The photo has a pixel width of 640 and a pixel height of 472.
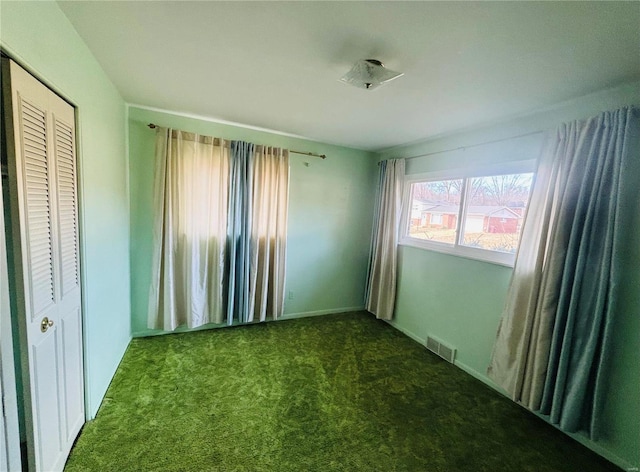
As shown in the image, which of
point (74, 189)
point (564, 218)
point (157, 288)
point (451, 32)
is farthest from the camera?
point (157, 288)

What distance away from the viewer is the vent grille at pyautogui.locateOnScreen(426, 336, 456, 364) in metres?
2.56

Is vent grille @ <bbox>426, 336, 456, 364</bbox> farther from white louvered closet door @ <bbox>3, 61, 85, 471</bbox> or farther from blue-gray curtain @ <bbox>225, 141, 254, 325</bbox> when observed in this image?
white louvered closet door @ <bbox>3, 61, 85, 471</bbox>

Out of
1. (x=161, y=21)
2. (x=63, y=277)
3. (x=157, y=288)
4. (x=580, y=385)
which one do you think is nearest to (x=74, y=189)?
(x=63, y=277)

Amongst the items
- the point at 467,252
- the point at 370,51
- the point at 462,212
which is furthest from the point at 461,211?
the point at 370,51

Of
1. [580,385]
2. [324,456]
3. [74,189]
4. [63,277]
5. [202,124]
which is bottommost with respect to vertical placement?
[324,456]

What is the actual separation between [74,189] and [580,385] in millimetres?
3200

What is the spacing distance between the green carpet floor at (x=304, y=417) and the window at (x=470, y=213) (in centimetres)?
122

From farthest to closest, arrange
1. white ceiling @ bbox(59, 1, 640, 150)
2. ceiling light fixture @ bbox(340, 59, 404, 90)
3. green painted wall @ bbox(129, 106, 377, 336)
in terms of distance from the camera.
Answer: green painted wall @ bbox(129, 106, 377, 336)
ceiling light fixture @ bbox(340, 59, 404, 90)
white ceiling @ bbox(59, 1, 640, 150)

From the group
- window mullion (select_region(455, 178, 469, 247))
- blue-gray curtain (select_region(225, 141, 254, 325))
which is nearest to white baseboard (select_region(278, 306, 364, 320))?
blue-gray curtain (select_region(225, 141, 254, 325))

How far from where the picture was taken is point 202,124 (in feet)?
8.82

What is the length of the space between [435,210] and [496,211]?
67 cm

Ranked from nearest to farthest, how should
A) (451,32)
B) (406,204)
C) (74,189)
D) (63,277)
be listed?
(451,32), (63,277), (74,189), (406,204)

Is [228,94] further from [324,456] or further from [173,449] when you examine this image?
[324,456]

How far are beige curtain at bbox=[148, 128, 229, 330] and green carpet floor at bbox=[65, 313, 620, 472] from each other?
0.40 metres
